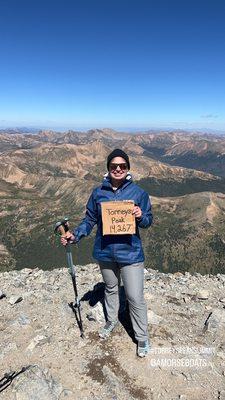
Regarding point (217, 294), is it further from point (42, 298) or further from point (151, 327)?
point (42, 298)

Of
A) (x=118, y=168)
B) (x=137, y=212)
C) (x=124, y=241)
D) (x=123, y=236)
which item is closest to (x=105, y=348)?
(x=124, y=241)

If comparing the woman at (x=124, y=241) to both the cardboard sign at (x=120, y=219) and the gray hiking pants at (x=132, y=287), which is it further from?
the cardboard sign at (x=120, y=219)

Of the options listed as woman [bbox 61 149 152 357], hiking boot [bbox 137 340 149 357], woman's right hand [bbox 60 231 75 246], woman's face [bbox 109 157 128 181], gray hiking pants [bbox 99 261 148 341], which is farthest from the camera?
woman's right hand [bbox 60 231 75 246]

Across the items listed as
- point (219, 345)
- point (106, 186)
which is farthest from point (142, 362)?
point (106, 186)

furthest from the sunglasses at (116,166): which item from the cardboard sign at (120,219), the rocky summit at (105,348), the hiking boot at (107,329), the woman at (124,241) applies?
the rocky summit at (105,348)

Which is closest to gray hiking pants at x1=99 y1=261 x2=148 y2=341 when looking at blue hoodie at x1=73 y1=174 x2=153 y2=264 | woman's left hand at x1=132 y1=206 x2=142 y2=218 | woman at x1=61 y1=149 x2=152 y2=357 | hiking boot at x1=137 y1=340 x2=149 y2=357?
woman at x1=61 y1=149 x2=152 y2=357

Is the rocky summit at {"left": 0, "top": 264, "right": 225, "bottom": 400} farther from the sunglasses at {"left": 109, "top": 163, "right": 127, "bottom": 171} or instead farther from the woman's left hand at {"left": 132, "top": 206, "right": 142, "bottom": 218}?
the sunglasses at {"left": 109, "top": 163, "right": 127, "bottom": 171}
